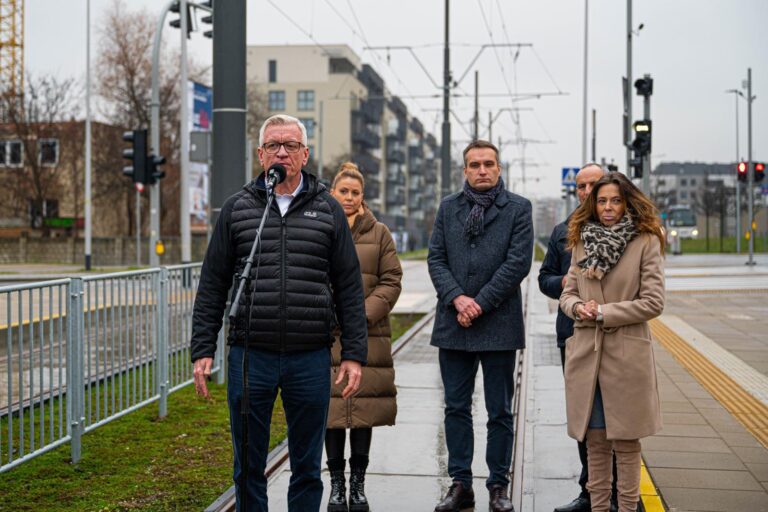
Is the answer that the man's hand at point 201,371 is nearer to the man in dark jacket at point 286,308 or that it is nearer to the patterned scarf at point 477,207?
the man in dark jacket at point 286,308

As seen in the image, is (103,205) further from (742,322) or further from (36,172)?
(742,322)

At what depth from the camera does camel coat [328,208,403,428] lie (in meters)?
5.47

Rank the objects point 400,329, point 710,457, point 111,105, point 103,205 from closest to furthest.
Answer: point 710,457, point 400,329, point 111,105, point 103,205

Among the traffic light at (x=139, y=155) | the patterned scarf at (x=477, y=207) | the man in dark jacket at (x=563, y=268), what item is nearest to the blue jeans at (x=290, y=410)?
the patterned scarf at (x=477, y=207)

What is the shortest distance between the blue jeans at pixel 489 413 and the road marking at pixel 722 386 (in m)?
2.59

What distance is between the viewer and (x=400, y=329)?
16.4 m

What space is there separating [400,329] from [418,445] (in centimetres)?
929

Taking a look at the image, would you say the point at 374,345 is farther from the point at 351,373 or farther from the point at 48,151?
the point at 48,151

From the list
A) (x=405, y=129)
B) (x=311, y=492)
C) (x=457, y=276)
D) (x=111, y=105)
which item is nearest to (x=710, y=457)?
(x=457, y=276)

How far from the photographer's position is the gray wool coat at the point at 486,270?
5.54 meters

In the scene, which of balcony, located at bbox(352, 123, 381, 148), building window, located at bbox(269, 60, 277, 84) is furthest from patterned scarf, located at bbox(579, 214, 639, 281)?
building window, located at bbox(269, 60, 277, 84)

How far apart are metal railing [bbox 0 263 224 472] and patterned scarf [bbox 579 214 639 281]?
325 cm

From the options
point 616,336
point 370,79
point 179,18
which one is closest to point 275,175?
point 616,336

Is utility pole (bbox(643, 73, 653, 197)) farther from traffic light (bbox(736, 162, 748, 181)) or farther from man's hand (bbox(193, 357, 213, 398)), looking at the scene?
traffic light (bbox(736, 162, 748, 181))
